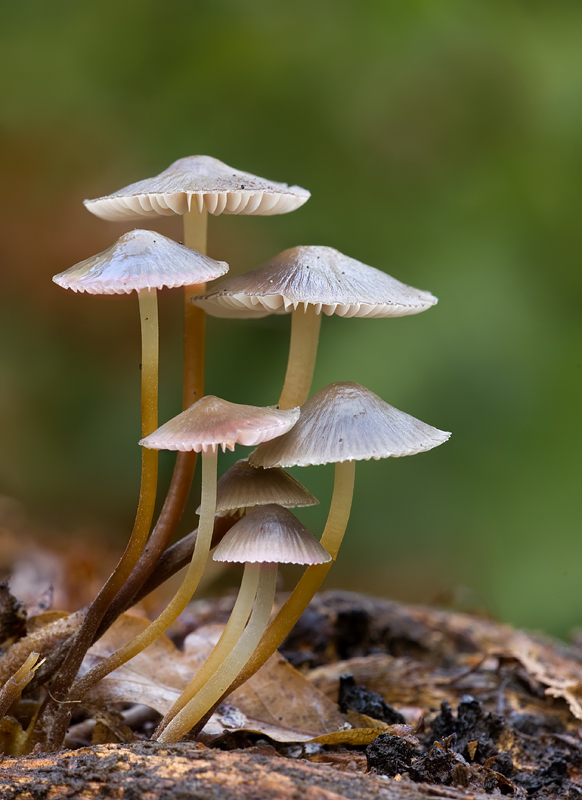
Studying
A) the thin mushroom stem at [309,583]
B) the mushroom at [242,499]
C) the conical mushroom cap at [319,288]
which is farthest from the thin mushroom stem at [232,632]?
the conical mushroom cap at [319,288]

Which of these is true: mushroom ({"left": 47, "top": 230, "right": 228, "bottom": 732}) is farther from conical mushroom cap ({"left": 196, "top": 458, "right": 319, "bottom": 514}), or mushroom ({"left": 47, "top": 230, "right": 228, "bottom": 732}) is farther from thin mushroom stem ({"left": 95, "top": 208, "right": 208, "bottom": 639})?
conical mushroom cap ({"left": 196, "top": 458, "right": 319, "bottom": 514})

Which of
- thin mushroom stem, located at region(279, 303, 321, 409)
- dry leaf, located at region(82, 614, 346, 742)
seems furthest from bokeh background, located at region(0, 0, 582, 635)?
thin mushroom stem, located at region(279, 303, 321, 409)

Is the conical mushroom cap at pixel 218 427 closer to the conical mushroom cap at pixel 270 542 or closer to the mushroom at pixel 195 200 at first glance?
the conical mushroom cap at pixel 270 542

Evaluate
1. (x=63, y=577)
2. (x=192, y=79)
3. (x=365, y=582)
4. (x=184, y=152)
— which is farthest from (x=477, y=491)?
(x=192, y=79)

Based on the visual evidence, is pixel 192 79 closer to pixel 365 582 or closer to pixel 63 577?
pixel 63 577

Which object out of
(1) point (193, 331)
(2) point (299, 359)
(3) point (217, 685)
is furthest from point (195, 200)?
(3) point (217, 685)

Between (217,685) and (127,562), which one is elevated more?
(127,562)

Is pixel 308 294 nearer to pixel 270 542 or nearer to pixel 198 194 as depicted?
pixel 198 194
